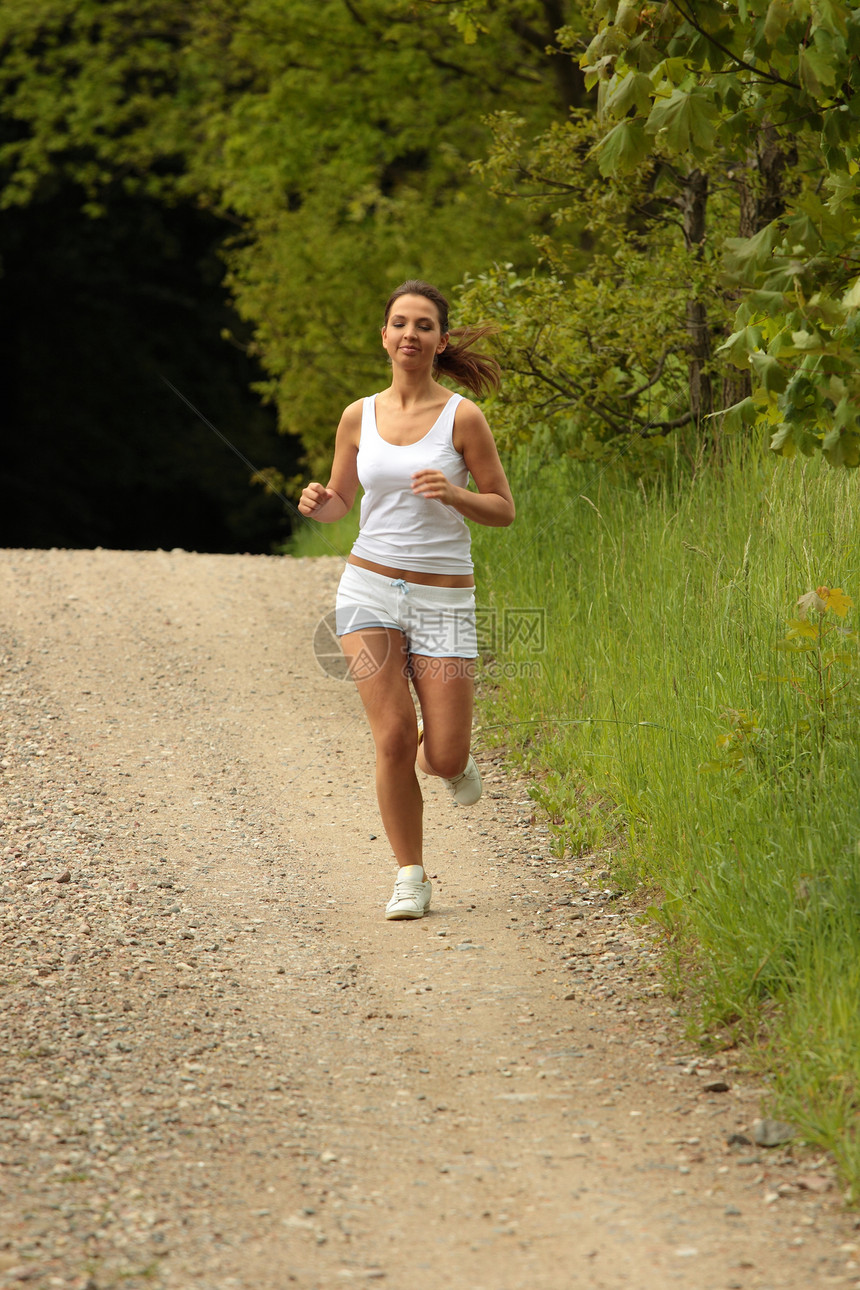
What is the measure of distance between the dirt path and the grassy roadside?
0.57ft

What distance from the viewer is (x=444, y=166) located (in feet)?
49.0

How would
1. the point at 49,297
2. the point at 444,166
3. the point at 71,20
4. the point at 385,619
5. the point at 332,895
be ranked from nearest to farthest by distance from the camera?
the point at 385,619 < the point at 332,895 < the point at 444,166 < the point at 71,20 < the point at 49,297

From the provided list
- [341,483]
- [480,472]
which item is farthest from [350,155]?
[480,472]

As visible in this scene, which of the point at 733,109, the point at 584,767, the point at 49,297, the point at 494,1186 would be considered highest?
the point at 49,297

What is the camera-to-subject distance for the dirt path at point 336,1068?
2.40m

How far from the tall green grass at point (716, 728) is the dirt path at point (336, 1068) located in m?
0.18

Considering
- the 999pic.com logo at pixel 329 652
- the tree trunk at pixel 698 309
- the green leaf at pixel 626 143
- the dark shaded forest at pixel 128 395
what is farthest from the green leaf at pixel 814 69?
the dark shaded forest at pixel 128 395

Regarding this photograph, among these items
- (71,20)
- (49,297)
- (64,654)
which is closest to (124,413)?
(49,297)

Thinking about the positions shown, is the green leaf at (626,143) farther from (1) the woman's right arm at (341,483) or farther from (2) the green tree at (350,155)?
(2) the green tree at (350,155)

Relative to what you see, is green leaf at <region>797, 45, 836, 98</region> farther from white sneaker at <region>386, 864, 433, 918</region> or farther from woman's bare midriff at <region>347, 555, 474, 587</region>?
white sneaker at <region>386, 864, 433, 918</region>

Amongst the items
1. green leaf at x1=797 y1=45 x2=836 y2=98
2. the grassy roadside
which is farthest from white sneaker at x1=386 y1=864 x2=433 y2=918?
green leaf at x1=797 y1=45 x2=836 y2=98

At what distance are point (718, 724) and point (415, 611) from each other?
3.47 feet

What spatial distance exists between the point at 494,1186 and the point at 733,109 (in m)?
2.43

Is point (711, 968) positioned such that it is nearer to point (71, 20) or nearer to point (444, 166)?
point (444, 166)
